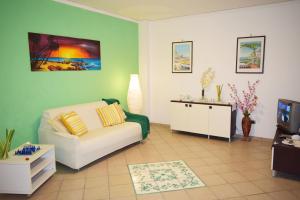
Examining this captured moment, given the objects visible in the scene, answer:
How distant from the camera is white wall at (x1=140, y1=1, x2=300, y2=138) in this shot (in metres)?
4.03

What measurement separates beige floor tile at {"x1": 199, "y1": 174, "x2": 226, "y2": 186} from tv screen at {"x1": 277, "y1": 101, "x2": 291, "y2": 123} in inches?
54.1

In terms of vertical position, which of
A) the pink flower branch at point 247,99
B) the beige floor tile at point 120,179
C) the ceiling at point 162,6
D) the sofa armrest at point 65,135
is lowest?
the beige floor tile at point 120,179

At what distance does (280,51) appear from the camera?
13.4 ft

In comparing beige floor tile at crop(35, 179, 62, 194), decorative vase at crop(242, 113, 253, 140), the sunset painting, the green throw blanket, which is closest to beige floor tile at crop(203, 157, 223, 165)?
decorative vase at crop(242, 113, 253, 140)

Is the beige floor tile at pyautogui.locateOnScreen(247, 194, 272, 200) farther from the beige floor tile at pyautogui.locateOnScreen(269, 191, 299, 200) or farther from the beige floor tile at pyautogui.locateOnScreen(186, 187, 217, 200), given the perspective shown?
the beige floor tile at pyautogui.locateOnScreen(186, 187, 217, 200)

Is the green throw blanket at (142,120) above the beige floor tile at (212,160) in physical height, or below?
above

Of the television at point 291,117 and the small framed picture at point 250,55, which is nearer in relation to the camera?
the television at point 291,117

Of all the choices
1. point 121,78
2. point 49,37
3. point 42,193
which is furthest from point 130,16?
point 42,193

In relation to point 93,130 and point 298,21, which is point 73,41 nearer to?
point 93,130

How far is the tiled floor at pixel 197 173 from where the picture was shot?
2.58 meters

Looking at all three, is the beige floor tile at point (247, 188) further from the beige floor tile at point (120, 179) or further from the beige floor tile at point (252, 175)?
the beige floor tile at point (120, 179)

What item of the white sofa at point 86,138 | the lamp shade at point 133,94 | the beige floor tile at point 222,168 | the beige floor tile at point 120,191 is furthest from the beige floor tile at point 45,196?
the lamp shade at point 133,94

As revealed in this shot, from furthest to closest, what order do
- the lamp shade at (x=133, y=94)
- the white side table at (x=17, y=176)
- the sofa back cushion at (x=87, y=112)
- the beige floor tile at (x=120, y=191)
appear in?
the lamp shade at (x=133, y=94), the sofa back cushion at (x=87, y=112), the beige floor tile at (x=120, y=191), the white side table at (x=17, y=176)

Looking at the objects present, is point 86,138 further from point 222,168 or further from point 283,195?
point 283,195
